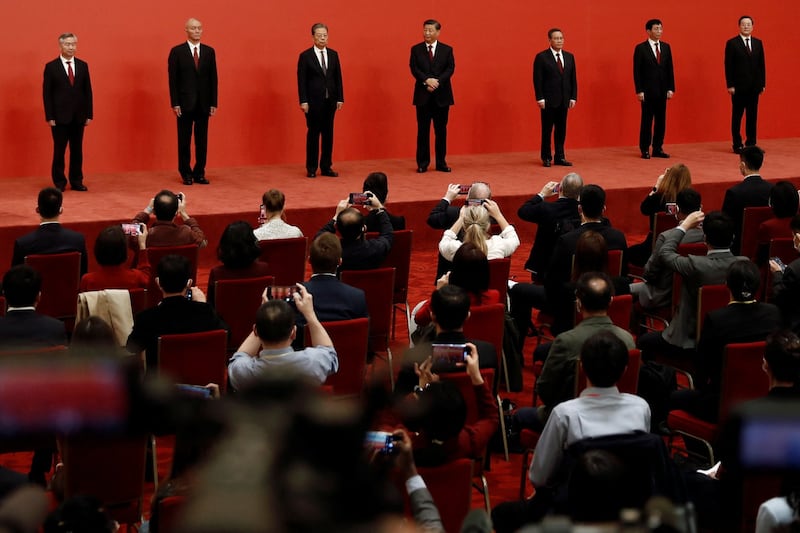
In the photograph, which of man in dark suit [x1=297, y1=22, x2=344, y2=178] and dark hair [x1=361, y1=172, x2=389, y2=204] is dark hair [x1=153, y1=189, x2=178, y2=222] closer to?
dark hair [x1=361, y1=172, x2=389, y2=204]

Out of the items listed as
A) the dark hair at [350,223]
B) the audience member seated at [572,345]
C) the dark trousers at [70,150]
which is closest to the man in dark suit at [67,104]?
the dark trousers at [70,150]

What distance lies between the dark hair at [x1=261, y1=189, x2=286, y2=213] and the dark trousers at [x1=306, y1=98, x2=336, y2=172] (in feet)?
13.4

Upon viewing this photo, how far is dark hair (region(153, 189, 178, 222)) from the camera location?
6.19 m

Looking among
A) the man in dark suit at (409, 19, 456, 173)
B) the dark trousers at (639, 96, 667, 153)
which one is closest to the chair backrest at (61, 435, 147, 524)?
the man in dark suit at (409, 19, 456, 173)

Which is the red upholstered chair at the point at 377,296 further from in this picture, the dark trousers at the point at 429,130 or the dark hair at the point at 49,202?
the dark trousers at the point at 429,130

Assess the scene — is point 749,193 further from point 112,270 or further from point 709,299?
point 112,270

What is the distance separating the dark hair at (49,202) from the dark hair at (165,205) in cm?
55

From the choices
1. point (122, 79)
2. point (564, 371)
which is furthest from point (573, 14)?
point (564, 371)

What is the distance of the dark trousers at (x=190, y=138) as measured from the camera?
397 inches

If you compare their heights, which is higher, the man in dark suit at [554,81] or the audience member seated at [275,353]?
the man in dark suit at [554,81]

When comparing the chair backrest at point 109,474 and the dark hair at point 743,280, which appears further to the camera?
the dark hair at point 743,280

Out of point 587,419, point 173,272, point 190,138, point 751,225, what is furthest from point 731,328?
point 190,138

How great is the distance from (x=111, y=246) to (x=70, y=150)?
4910 millimetres

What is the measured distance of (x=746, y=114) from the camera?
12.4m
